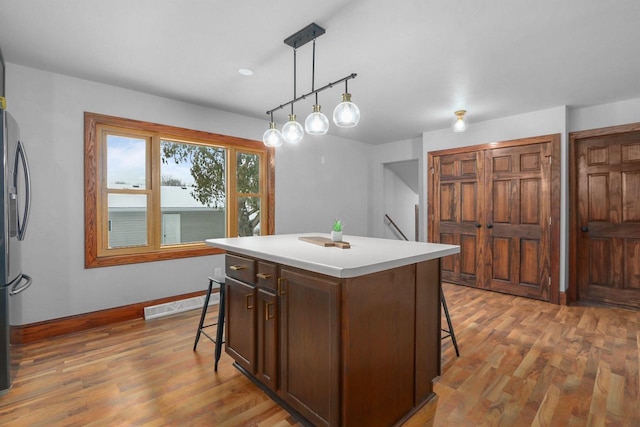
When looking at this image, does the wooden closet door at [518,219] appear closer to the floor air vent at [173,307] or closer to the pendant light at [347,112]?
the pendant light at [347,112]

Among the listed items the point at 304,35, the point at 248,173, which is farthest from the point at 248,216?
the point at 304,35

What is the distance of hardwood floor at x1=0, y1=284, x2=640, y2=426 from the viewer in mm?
1811

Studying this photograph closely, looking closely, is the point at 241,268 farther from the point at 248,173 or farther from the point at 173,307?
the point at 248,173

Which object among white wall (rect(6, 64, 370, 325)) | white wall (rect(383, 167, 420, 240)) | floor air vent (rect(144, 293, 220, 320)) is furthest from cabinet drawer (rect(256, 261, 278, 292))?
white wall (rect(383, 167, 420, 240))

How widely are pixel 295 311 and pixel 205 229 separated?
2750 mm

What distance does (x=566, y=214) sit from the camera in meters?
3.92

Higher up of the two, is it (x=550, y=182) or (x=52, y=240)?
(x=550, y=182)

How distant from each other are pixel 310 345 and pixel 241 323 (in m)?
0.74

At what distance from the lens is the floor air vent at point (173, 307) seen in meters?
3.38

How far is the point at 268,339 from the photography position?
193cm

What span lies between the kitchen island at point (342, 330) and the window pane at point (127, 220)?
1936 millimetres

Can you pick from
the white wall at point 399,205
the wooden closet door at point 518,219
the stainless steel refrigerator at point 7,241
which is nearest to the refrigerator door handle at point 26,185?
the stainless steel refrigerator at point 7,241

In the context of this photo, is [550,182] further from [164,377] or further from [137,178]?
[137,178]

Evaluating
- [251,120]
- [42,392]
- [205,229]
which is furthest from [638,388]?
[251,120]
